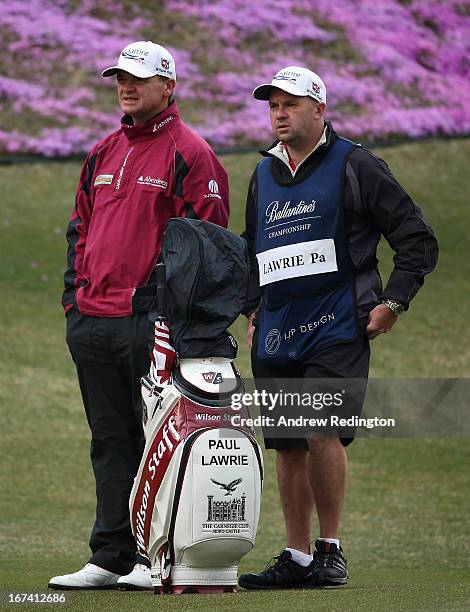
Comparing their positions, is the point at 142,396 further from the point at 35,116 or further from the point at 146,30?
the point at 146,30

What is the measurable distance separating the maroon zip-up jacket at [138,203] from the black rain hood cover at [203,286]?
37 cm

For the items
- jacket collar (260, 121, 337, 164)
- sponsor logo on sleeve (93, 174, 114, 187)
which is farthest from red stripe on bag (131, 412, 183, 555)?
jacket collar (260, 121, 337, 164)

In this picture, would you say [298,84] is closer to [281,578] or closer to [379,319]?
[379,319]

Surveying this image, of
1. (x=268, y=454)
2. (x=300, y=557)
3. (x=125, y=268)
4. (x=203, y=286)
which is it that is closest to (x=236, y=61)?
(x=268, y=454)

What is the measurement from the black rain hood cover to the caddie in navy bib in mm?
385

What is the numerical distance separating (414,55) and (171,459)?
1608 centimetres

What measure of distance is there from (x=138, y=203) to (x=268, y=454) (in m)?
5.72

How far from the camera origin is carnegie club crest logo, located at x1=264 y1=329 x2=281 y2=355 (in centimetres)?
581

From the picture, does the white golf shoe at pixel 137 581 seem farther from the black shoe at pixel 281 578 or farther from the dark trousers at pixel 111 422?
the black shoe at pixel 281 578

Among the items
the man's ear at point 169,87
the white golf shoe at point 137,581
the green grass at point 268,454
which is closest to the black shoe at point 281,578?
the green grass at point 268,454

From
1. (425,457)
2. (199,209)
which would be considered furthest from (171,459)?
(425,457)

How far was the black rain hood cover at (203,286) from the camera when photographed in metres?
5.34

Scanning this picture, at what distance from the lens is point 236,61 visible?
64.5 ft

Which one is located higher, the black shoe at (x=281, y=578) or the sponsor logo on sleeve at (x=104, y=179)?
the sponsor logo on sleeve at (x=104, y=179)
